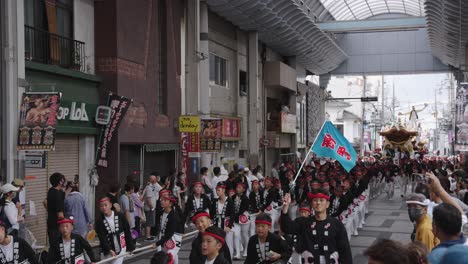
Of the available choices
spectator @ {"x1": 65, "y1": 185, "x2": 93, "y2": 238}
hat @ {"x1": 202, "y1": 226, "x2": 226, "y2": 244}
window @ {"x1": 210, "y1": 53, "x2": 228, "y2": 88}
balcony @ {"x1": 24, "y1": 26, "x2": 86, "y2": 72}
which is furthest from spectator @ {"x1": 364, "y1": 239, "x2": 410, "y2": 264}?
window @ {"x1": 210, "y1": 53, "x2": 228, "y2": 88}

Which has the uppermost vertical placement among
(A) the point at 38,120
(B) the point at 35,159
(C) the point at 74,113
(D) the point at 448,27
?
(D) the point at 448,27

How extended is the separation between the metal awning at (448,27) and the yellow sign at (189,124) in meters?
11.5

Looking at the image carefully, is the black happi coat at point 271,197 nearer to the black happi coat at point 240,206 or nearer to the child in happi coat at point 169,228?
the black happi coat at point 240,206

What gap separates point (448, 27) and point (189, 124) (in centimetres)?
1576

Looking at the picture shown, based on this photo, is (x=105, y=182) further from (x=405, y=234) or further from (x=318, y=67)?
(x=318, y=67)

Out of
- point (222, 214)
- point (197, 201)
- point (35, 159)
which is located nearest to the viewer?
point (197, 201)

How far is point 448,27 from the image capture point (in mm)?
30312

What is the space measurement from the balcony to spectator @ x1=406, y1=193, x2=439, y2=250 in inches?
406

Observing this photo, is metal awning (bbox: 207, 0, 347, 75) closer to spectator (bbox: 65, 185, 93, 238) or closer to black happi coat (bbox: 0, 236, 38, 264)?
spectator (bbox: 65, 185, 93, 238)

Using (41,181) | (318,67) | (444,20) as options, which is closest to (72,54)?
(41,181)

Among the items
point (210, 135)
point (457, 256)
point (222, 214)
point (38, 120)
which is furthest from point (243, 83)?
point (457, 256)

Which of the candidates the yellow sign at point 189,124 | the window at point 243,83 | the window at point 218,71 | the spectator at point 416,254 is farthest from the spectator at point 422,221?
the window at point 243,83

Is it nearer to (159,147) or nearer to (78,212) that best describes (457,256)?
(78,212)

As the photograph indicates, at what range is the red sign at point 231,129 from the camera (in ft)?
88.3
